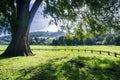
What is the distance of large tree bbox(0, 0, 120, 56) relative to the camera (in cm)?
3147

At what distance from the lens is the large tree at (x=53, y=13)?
31469 mm

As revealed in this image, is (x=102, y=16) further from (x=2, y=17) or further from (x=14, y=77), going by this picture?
(x=14, y=77)

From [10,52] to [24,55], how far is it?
2.12 metres

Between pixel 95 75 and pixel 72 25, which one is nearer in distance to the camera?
pixel 95 75

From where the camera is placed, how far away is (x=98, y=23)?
34.7m

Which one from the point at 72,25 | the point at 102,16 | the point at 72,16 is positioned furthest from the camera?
the point at 72,25

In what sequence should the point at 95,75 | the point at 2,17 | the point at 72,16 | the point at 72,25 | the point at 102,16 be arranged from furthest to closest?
the point at 72,25 → the point at 72,16 → the point at 102,16 → the point at 2,17 → the point at 95,75

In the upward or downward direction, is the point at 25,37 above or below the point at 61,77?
above

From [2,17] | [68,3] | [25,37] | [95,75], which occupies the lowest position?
[95,75]

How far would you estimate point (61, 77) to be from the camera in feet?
56.3

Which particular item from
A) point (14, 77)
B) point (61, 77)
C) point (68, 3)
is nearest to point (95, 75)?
point (61, 77)

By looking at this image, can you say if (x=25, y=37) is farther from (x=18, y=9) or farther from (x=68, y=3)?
(x=68, y=3)

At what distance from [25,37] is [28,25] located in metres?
1.79

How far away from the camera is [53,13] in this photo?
32938mm
